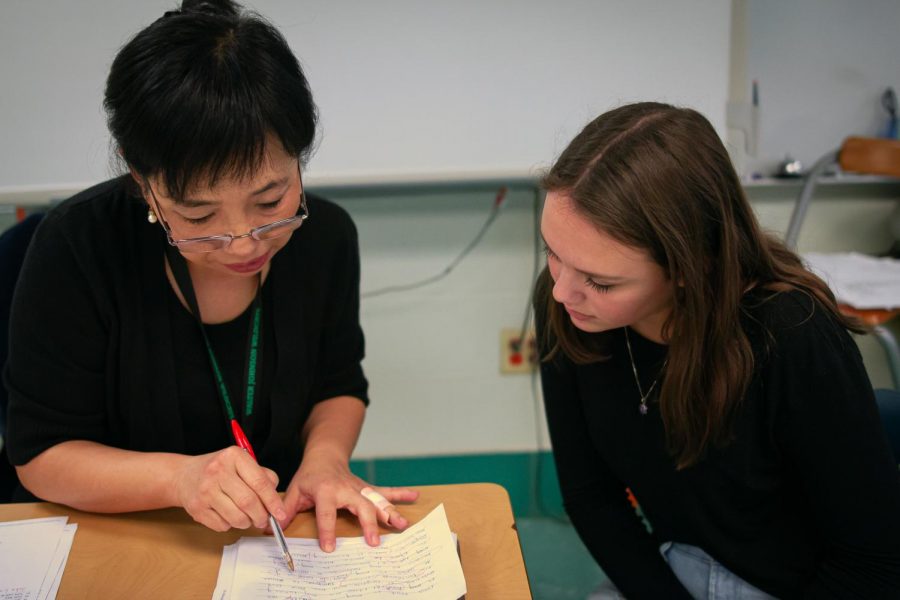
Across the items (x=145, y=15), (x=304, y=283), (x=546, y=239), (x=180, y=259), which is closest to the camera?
(x=546, y=239)

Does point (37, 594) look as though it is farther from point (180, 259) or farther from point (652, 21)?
point (652, 21)

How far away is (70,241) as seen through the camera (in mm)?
1040

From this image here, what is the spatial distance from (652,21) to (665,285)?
1159 millimetres

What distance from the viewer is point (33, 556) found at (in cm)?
91

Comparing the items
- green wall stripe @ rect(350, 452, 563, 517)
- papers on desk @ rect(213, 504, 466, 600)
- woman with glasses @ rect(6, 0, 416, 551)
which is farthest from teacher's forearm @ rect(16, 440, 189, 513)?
green wall stripe @ rect(350, 452, 563, 517)

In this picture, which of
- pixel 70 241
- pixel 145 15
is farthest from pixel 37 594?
pixel 145 15

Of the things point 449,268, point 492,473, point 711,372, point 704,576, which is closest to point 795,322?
point 711,372

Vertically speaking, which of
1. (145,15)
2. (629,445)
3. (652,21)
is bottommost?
(629,445)

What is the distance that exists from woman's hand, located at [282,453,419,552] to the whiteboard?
1010mm

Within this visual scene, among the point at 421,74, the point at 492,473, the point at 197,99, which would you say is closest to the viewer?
the point at 197,99

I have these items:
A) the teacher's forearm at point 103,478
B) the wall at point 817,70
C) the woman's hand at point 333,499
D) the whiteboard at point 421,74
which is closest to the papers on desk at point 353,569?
the woman's hand at point 333,499

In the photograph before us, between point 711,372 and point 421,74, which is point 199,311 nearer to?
point 711,372

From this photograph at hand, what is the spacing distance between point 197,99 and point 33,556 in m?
0.59

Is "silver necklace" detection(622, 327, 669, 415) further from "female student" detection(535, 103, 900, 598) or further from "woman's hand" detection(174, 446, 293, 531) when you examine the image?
"woman's hand" detection(174, 446, 293, 531)
